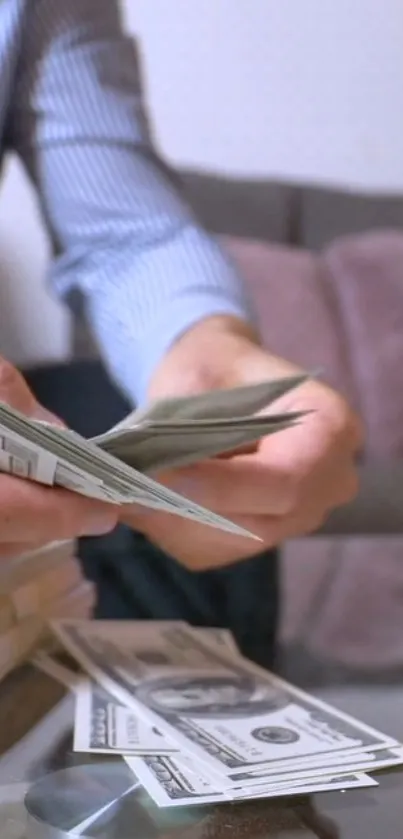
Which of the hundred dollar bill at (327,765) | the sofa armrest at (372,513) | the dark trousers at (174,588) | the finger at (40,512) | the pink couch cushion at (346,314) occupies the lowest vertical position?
the sofa armrest at (372,513)

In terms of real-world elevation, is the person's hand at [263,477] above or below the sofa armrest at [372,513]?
above

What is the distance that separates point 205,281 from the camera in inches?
26.7

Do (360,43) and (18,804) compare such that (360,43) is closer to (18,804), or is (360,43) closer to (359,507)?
(359,507)

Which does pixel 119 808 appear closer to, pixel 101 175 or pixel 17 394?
pixel 17 394

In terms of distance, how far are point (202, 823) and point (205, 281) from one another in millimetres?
424

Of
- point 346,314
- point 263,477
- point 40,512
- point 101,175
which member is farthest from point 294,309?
point 40,512

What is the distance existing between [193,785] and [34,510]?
11cm

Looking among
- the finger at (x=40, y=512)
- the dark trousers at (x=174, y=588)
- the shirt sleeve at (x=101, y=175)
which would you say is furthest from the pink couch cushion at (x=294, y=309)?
the finger at (x=40, y=512)

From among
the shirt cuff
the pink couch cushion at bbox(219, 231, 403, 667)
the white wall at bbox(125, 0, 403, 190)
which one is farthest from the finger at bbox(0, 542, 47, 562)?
the white wall at bbox(125, 0, 403, 190)

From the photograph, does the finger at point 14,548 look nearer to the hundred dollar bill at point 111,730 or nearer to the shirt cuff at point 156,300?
the hundred dollar bill at point 111,730

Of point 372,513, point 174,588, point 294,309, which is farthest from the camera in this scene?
point 294,309

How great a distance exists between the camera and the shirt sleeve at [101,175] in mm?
708

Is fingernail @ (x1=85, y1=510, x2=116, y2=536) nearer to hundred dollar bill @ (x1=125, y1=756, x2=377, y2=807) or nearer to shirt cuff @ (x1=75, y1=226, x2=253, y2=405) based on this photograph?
hundred dollar bill @ (x1=125, y1=756, x2=377, y2=807)

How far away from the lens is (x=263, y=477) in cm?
46
